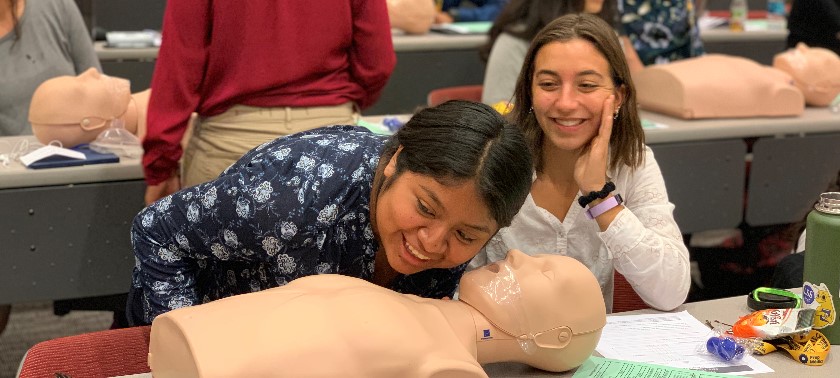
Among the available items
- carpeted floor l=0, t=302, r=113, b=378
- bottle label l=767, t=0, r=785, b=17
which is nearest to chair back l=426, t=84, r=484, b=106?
carpeted floor l=0, t=302, r=113, b=378

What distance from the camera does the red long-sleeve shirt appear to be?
2.36m

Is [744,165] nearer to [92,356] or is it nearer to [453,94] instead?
[453,94]

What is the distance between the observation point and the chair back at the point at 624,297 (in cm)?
201

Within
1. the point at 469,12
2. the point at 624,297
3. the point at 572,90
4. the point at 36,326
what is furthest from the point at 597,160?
the point at 469,12

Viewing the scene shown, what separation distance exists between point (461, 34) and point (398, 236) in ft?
9.59

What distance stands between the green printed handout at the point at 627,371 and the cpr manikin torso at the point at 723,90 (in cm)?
177

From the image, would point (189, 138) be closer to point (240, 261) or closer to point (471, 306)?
point (240, 261)

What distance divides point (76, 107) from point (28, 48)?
2.22 ft

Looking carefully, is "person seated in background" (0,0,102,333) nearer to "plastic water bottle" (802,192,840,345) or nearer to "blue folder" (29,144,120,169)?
"blue folder" (29,144,120,169)

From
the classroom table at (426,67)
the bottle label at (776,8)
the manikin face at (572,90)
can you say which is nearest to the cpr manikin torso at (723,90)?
the classroom table at (426,67)

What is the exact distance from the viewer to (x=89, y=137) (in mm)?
2697

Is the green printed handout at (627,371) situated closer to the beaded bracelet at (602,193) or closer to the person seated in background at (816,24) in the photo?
the beaded bracelet at (602,193)

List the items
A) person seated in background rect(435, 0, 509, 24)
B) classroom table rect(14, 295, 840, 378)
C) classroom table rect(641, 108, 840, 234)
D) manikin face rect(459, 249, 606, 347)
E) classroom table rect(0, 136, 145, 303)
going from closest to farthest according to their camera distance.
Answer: manikin face rect(459, 249, 606, 347)
classroom table rect(14, 295, 840, 378)
classroom table rect(0, 136, 145, 303)
classroom table rect(641, 108, 840, 234)
person seated in background rect(435, 0, 509, 24)

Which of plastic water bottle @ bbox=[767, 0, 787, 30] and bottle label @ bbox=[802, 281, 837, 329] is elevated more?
bottle label @ bbox=[802, 281, 837, 329]
